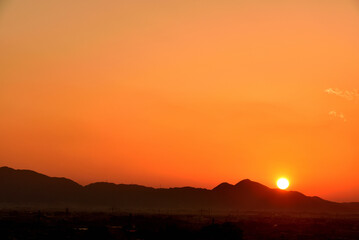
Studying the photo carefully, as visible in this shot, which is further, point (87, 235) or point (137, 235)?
point (137, 235)

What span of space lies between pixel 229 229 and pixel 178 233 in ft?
21.3

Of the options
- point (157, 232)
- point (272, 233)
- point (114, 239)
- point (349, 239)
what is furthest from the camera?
point (272, 233)

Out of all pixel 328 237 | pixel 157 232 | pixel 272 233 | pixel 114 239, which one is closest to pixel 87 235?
pixel 114 239

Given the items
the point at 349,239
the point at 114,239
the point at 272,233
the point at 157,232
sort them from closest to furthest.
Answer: the point at 114,239 → the point at 157,232 → the point at 349,239 → the point at 272,233

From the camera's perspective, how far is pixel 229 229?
59.9 meters

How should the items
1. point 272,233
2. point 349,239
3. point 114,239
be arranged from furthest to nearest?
point 272,233, point 349,239, point 114,239

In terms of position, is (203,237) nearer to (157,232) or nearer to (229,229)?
(229,229)

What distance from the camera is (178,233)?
6134 cm

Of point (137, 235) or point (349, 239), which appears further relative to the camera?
point (349, 239)

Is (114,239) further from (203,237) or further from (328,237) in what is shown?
(328,237)

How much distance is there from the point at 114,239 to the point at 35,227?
893 inches

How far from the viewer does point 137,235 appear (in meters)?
66.4

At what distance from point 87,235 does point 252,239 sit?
2331 cm

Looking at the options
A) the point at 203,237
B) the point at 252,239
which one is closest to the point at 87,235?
the point at 203,237
